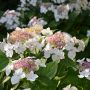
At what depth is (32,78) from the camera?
2348 millimetres

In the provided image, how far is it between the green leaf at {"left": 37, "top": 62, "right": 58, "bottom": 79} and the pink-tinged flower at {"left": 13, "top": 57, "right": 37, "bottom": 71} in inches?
2.4

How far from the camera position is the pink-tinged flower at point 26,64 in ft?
7.89

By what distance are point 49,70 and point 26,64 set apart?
160 mm

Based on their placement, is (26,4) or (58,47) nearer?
(58,47)

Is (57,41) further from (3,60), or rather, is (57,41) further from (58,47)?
(3,60)

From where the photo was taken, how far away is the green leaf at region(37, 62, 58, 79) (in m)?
2.47

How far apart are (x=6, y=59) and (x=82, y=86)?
478 millimetres

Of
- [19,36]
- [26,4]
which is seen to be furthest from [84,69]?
[26,4]

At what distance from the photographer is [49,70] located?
8.21ft

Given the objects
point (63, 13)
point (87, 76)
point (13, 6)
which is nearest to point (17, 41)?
point (87, 76)

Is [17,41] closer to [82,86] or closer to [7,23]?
[82,86]

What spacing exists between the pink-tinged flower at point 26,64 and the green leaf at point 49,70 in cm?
6

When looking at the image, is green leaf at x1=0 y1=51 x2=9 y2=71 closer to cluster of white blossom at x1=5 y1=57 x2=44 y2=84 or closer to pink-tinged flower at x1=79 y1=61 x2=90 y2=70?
cluster of white blossom at x1=5 y1=57 x2=44 y2=84

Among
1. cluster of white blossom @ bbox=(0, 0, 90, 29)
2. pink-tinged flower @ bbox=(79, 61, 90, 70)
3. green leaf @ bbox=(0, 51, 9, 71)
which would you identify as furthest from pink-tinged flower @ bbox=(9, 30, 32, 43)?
cluster of white blossom @ bbox=(0, 0, 90, 29)
